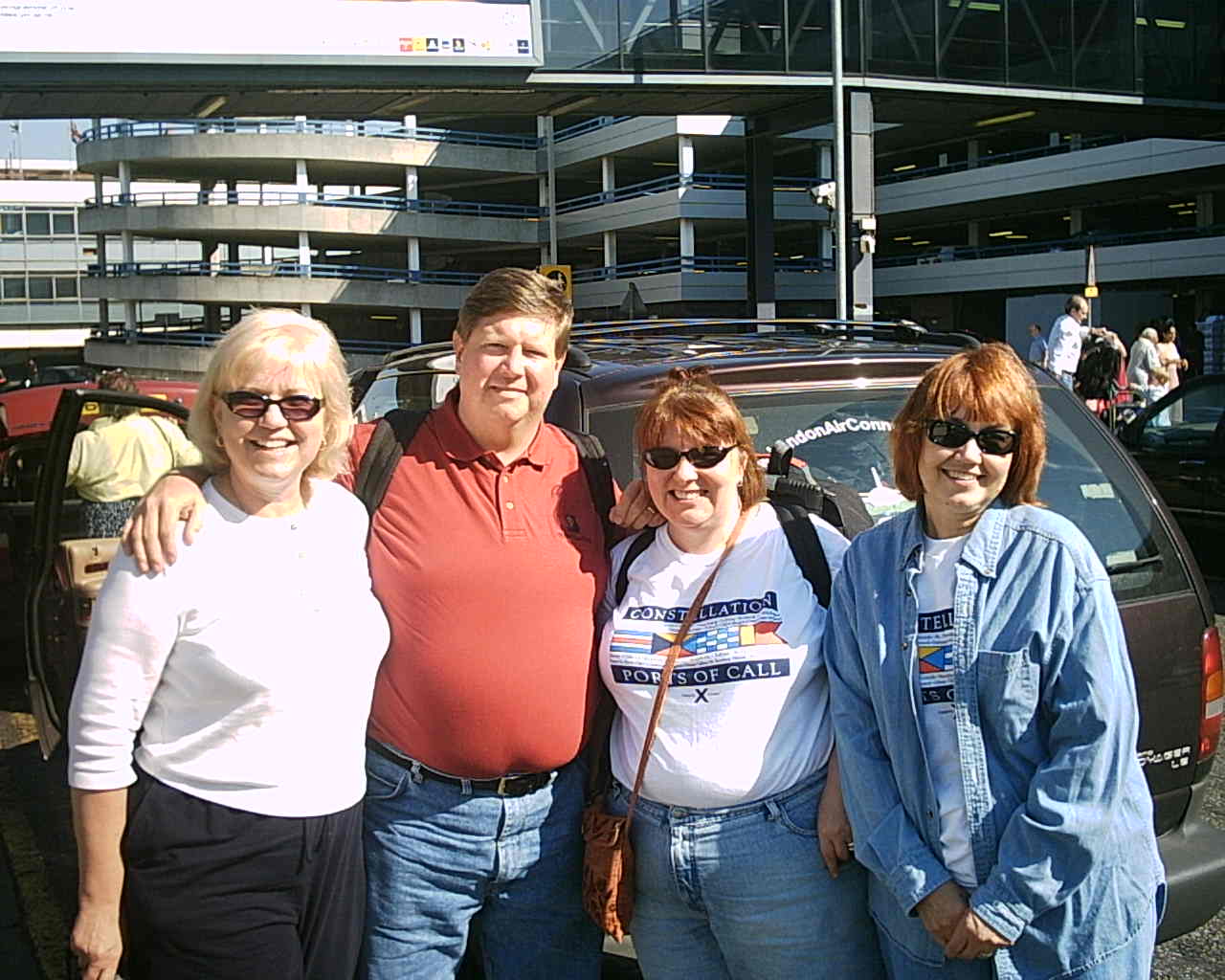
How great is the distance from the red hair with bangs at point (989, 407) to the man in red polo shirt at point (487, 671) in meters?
0.73

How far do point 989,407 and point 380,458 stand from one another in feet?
4.04

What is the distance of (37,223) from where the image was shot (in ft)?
260

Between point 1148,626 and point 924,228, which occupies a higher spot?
point 924,228

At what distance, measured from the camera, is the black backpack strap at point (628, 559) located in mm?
2781

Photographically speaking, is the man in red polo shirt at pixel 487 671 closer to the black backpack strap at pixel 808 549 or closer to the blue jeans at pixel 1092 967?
the black backpack strap at pixel 808 549

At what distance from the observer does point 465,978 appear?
3375 mm

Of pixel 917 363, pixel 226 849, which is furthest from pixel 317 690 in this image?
pixel 917 363

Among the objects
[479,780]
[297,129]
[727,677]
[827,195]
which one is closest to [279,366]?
[479,780]

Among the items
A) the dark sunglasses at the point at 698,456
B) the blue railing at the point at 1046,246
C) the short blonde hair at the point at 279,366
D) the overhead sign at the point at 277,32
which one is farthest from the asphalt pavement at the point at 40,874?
the blue railing at the point at 1046,246

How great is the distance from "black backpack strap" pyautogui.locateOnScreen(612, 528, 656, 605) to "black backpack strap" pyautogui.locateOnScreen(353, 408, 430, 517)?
0.51 meters

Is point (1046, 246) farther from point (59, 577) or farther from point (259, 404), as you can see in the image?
point (259, 404)

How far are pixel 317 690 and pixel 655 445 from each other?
0.81m

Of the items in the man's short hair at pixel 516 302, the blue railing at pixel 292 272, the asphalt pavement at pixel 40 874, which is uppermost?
the blue railing at pixel 292 272

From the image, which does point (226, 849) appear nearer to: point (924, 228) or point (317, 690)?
point (317, 690)
